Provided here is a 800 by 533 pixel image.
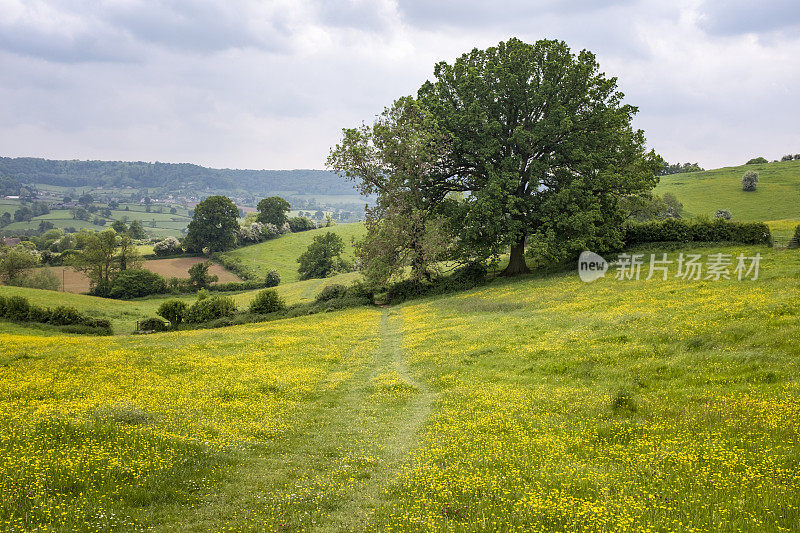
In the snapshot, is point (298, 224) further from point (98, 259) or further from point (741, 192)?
point (741, 192)

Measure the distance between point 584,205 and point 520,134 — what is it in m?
9.89

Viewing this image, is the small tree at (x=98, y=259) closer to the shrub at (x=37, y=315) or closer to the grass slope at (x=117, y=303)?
the grass slope at (x=117, y=303)

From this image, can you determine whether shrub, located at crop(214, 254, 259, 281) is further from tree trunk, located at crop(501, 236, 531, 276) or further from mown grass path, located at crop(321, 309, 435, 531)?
mown grass path, located at crop(321, 309, 435, 531)

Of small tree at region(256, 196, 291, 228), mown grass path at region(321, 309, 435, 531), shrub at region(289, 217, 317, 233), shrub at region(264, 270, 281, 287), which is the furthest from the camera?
shrub at region(289, 217, 317, 233)

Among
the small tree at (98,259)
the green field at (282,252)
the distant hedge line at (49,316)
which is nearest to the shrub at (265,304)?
the distant hedge line at (49,316)

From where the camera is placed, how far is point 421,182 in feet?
161

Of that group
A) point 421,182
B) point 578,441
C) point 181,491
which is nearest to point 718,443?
point 578,441

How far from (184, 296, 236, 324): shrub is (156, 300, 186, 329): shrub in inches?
23.5

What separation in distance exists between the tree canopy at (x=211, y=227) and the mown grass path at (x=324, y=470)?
4572 inches

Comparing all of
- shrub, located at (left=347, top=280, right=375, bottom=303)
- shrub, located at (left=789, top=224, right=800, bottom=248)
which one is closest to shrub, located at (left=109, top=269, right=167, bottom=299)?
shrub, located at (left=347, top=280, right=375, bottom=303)

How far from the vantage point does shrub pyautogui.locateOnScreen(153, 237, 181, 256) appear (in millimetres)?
120250

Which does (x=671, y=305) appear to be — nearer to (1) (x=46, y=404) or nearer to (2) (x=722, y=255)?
(2) (x=722, y=255)

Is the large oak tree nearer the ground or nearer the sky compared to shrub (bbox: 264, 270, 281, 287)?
nearer the sky

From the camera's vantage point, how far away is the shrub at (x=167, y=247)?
120 meters
